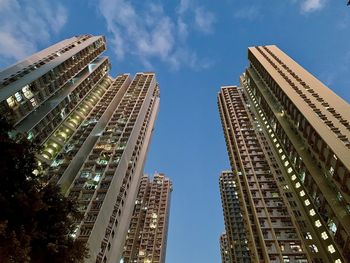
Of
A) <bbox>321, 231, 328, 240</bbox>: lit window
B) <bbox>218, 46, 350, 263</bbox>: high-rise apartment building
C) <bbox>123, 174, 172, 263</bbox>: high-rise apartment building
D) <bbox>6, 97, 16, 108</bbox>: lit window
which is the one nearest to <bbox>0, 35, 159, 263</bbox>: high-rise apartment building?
<bbox>6, 97, 16, 108</bbox>: lit window

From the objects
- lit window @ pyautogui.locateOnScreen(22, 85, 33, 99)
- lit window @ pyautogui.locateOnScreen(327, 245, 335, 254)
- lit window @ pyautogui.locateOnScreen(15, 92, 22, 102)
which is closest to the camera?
lit window @ pyautogui.locateOnScreen(327, 245, 335, 254)

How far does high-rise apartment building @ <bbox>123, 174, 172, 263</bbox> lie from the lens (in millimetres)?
83812

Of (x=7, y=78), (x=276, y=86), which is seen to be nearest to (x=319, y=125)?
(x=276, y=86)

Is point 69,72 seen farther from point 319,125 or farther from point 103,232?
point 319,125

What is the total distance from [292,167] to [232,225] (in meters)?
40.0

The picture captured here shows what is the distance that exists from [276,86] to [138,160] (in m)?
30.4

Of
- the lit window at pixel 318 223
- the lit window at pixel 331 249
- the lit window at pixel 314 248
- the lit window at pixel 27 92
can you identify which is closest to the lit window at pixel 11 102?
the lit window at pixel 27 92

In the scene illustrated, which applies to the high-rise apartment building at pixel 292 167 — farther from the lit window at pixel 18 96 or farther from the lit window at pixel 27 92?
the lit window at pixel 18 96

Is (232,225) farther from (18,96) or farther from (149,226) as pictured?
(18,96)

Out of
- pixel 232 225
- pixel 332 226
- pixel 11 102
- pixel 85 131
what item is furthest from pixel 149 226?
pixel 332 226

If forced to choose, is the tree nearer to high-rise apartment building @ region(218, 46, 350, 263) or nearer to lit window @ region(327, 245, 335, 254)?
high-rise apartment building @ region(218, 46, 350, 263)

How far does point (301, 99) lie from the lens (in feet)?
164

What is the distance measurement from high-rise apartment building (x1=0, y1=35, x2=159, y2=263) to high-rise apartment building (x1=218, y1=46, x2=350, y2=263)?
71.8 ft

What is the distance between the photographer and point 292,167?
5181 cm
